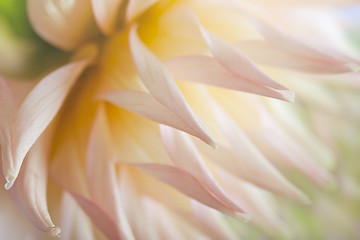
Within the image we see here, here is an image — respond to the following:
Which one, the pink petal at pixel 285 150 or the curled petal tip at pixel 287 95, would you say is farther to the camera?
the pink petal at pixel 285 150

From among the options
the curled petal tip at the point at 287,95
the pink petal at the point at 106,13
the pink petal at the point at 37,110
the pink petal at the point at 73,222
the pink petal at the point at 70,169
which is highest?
the pink petal at the point at 106,13

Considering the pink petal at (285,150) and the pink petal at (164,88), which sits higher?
the pink petal at (164,88)

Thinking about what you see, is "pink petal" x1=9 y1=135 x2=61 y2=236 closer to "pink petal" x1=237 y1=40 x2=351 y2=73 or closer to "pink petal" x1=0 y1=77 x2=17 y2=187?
"pink petal" x1=0 y1=77 x2=17 y2=187

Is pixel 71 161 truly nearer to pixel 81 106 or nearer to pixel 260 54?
pixel 81 106

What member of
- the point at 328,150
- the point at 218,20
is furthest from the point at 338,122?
the point at 218,20

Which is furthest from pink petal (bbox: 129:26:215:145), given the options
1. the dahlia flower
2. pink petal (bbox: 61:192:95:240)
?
pink petal (bbox: 61:192:95:240)

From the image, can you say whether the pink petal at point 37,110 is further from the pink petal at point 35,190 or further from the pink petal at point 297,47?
the pink petal at point 297,47

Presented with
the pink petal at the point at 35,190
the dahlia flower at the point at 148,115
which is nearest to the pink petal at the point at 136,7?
the dahlia flower at the point at 148,115
